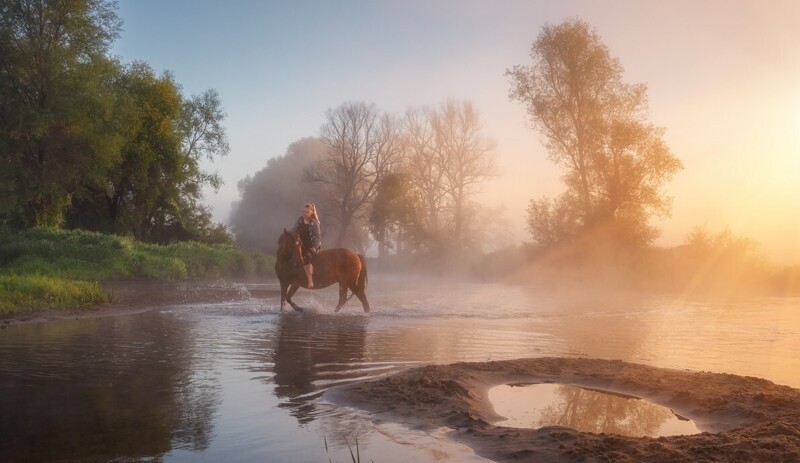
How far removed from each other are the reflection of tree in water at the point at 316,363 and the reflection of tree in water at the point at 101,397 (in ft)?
2.72

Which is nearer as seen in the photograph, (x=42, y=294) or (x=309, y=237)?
(x=42, y=294)

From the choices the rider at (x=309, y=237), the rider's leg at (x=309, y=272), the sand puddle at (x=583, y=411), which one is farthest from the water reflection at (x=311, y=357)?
the rider at (x=309, y=237)

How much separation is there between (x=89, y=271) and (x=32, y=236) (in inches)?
209

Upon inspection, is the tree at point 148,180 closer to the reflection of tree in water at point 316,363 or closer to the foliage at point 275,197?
the foliage at point 275,197

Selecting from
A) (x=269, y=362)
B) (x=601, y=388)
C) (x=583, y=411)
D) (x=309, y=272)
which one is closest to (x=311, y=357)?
(x=269, y=362)

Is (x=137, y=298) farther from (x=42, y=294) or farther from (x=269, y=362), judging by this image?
(x=269, y=362)

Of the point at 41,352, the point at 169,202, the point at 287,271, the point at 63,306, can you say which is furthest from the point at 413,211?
the point at 41,352

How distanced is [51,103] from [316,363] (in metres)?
24.4

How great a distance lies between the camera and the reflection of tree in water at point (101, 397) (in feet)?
15.3

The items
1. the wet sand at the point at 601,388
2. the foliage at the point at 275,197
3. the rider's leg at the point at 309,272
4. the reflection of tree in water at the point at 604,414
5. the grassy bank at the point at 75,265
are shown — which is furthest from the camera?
the foliage at the point at 275,197

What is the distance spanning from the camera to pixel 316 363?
8422 mm

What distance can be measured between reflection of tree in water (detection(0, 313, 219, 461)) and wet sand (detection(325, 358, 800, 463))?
160 cm

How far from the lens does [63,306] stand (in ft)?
46.0

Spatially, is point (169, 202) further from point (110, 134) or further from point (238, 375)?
point (238, 375)
